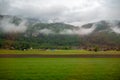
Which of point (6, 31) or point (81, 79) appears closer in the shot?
point (81, 79)

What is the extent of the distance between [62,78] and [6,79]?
291 cm

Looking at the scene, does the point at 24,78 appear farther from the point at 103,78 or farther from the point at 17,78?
the point at 103,78

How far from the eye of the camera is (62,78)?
38.3ft

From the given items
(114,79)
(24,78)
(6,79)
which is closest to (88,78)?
(114,79)

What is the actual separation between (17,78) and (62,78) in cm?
237

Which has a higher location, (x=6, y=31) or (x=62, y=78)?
(x=6, y=31)

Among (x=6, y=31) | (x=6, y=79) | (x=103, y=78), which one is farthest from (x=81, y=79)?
(x=6, y=31)

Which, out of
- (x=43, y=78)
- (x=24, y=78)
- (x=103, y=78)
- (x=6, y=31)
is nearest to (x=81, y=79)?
(x=103, y=78)

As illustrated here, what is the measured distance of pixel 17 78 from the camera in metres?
11.5

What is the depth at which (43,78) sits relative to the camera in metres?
11.6

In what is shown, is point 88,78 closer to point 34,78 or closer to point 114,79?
point 114,79

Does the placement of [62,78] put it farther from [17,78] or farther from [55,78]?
[17,78]

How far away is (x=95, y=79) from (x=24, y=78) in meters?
3.72

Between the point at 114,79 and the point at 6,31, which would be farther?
the point at 6,31
